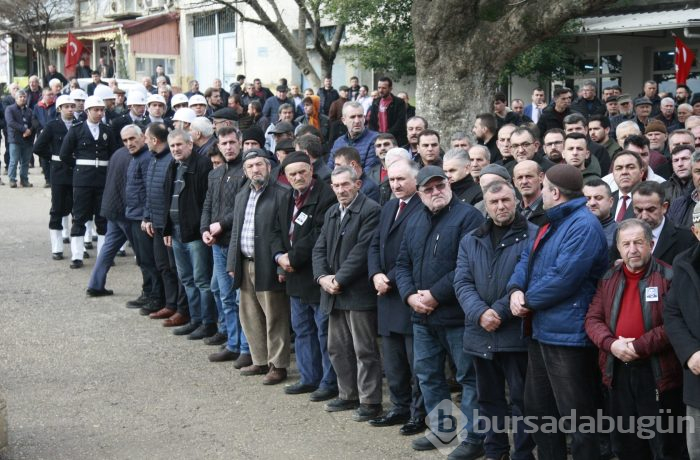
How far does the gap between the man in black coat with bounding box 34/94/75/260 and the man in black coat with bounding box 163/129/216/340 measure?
4.21m

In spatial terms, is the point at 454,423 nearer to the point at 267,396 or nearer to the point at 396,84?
the point at 267,396

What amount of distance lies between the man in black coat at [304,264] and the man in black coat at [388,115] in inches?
258

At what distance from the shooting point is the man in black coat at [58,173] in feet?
44.2

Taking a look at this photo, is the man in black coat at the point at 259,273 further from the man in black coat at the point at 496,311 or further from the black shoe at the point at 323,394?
the man in black coat at the point at 496,311

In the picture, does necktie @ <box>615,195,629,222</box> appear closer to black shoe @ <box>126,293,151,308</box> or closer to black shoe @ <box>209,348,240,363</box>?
black shoe @ <box>209,348,240,363</box>

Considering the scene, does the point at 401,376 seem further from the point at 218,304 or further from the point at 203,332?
the point at 203,332

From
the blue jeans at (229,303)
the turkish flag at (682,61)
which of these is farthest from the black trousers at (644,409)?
the turkish flag at (682,61)

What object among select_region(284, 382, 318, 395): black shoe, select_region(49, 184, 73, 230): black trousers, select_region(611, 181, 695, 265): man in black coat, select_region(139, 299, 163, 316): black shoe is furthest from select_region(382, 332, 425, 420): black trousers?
select_region(49, 184, 73, 230): black trousers

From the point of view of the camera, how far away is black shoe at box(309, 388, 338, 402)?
→ 7.71 meters

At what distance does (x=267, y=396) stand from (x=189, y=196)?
2543 millimetres

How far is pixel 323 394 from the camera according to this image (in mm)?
7734

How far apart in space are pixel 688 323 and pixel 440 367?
82.5 inches

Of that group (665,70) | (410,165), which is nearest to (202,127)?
(410,165)

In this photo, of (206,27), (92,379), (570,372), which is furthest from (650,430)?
(206,27)
